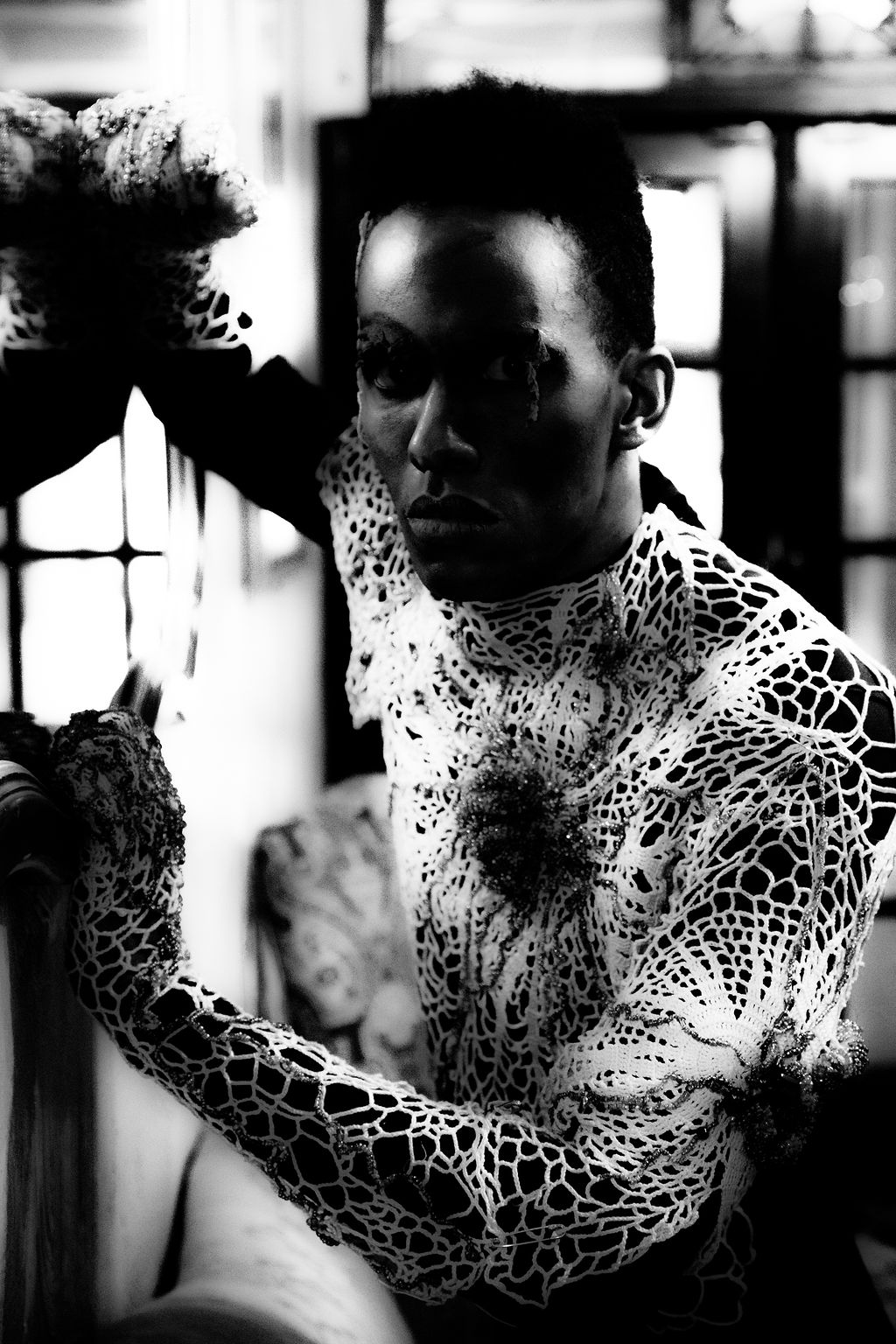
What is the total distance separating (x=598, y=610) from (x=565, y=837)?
115 mm

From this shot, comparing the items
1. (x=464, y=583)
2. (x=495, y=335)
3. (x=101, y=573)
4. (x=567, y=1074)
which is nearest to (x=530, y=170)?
(x=495, y=335)

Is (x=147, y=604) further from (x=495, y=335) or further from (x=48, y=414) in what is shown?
(x=495, y=335)

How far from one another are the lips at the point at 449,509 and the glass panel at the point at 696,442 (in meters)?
0.28

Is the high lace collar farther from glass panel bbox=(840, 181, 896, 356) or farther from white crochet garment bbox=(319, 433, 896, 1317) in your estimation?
glass panel bbox=(840, 181, 896, 356)

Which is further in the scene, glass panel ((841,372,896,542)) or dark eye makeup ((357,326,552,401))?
glass panel ((841,372,896,542))

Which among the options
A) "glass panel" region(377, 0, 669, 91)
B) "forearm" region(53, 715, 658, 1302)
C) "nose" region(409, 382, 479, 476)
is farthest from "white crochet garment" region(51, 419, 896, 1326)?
"glass panel" region(377, 0, 669, 91)

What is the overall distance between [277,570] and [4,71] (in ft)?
1.24

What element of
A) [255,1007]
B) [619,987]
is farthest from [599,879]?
[255,1007]

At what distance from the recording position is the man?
55 centimetres

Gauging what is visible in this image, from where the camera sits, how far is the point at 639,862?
24.5 inches

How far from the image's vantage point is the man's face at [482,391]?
0.57m

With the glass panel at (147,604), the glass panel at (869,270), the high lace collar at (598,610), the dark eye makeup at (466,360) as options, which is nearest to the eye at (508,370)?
the dark eye makeup at (466,360)

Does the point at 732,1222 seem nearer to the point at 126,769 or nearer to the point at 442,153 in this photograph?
the point at 126,769

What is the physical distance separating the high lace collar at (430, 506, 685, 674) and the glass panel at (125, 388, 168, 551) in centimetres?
18
